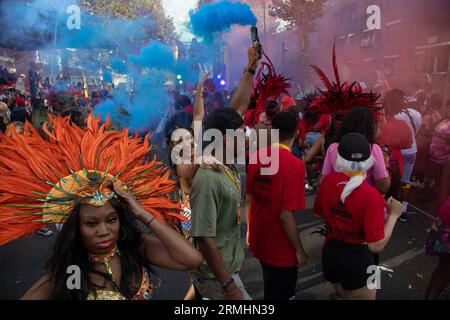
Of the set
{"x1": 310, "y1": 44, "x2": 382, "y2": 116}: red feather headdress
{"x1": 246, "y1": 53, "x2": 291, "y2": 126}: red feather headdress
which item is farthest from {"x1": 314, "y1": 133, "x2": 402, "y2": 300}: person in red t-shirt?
{"x1": 246, "y1": 53, "x2": 291, "y2": 126}: red feather headdress

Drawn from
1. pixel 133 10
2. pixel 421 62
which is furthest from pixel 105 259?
pixel 133 10

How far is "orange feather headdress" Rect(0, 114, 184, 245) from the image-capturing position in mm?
1801

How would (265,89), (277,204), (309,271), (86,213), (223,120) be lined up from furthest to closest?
(265,89), (309,271), (277,204), (223,120), (86,213)

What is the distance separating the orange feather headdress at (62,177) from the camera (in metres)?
1.80

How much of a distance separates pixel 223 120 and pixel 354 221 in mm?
1212

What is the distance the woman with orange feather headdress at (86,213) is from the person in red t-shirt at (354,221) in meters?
1.23

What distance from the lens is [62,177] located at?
6.14ft

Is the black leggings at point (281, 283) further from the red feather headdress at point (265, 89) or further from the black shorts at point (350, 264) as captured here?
the red feather headdress at point (265, 89)

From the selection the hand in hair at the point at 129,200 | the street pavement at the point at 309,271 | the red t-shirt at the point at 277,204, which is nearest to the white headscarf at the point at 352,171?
the red t-shirt at the point at 277,204

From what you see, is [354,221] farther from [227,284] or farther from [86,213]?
[86,213]

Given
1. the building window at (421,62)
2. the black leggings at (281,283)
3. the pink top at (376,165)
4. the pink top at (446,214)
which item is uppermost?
the building window at (421,62)
